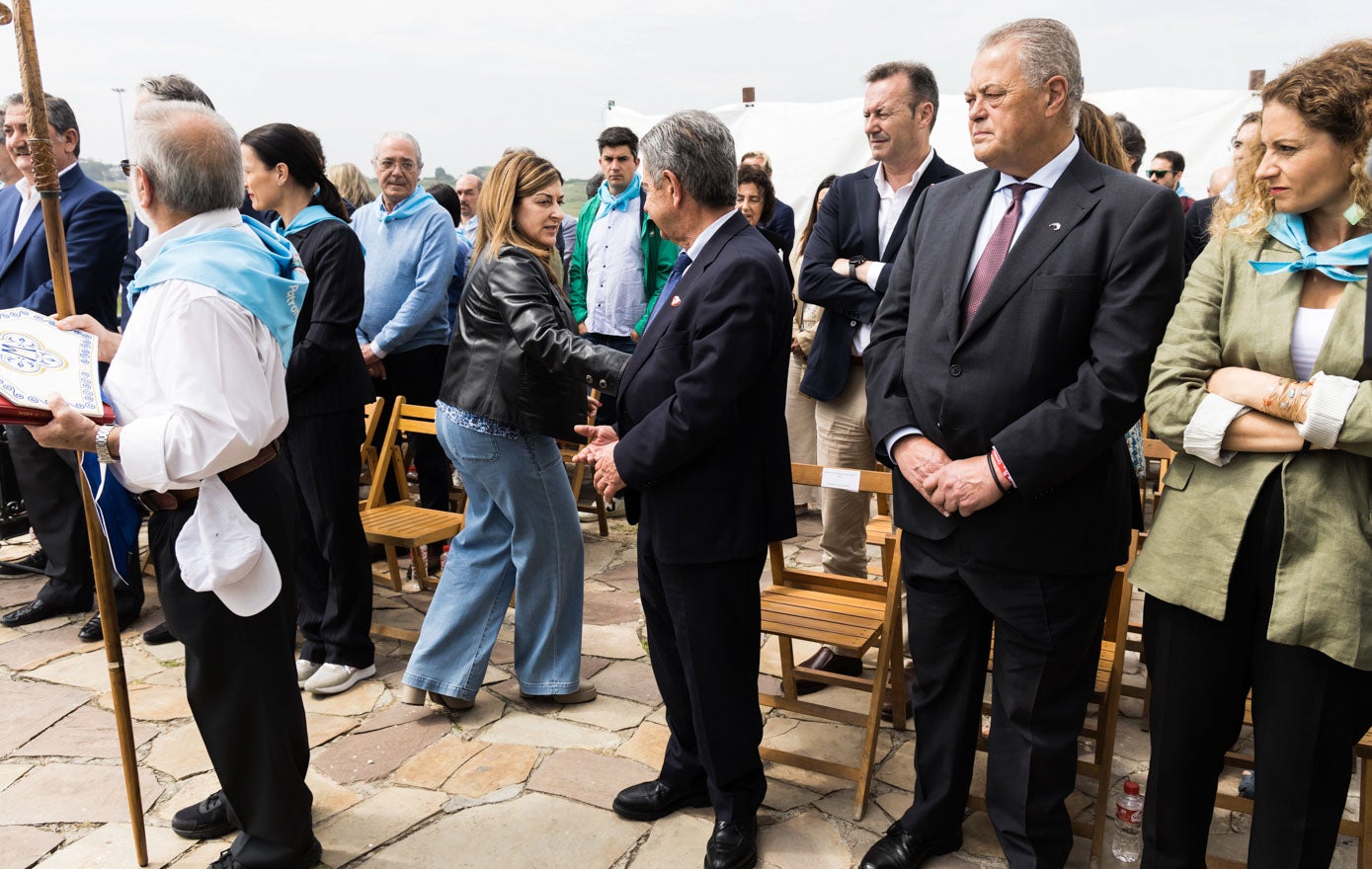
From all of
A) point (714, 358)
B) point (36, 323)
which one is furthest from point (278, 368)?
point (714, 358)

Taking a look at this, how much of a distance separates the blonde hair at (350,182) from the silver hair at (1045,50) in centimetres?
541

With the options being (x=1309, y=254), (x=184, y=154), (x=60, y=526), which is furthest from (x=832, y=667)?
(x=60, y=526)

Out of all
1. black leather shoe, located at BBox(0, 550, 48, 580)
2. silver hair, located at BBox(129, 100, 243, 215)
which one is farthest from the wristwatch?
black leather shoe, located at BBox(0, 550, 48, 580)

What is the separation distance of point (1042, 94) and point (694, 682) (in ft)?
5.90

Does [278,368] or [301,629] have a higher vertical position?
[278,368]

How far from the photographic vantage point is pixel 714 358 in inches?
105

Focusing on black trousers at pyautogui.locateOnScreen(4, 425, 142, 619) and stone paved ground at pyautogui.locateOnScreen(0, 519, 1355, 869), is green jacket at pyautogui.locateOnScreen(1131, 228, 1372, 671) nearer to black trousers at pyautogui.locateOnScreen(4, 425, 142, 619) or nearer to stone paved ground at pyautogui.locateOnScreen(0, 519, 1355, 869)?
stone paved ground at pyautogui.locateOnScreen(0, 519, 1355, 869)

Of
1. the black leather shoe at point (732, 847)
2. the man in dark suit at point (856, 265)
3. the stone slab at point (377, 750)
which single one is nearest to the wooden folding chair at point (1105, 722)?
the black leather shoe at point (732, 847)

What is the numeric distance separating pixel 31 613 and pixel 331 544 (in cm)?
196

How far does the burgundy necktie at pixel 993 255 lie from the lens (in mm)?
2568

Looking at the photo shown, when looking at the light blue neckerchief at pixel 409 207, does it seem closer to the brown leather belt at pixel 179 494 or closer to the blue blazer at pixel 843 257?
the blue blazer at pixel 843 257

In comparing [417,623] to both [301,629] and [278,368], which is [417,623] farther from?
[278,368]

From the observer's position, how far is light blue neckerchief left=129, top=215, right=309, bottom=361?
7.98ft

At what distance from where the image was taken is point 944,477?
2564mm
